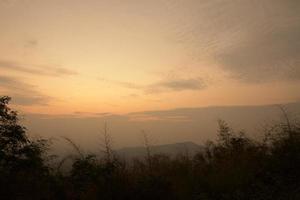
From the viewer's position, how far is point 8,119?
67.9 ft

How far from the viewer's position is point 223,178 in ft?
30.3

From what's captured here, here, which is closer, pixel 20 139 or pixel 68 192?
pixel 68 192

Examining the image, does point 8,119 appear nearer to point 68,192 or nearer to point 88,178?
point 88,178

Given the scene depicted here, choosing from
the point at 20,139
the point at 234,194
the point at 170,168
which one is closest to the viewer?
the point at 234,194

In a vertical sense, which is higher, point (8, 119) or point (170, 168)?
point (8, 119)

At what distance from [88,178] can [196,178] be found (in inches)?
142

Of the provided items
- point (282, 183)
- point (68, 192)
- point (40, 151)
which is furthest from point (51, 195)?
point (40, 151)

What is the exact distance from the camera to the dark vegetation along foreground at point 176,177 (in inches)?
336

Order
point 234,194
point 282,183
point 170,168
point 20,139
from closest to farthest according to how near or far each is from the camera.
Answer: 1. point 234,194
2. point 282,183
3. point 170,168
4. point 20,139

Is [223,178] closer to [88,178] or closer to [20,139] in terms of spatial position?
[88,178]

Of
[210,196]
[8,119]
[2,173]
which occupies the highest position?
[8,119]

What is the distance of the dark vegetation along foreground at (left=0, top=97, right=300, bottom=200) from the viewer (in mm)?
8547

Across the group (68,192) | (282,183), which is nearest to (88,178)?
(68,192)

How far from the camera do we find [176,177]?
9.66m
